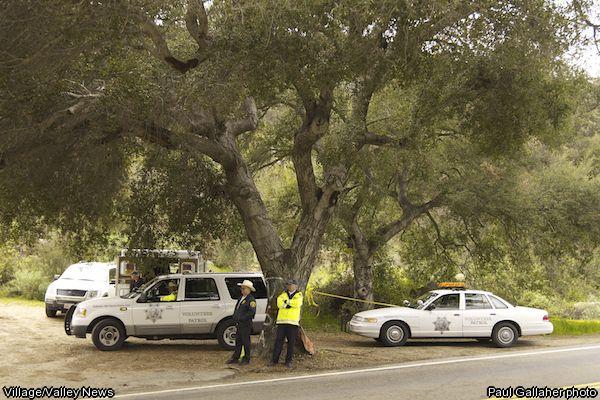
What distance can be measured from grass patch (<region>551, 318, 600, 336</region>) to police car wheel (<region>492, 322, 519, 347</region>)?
462cm

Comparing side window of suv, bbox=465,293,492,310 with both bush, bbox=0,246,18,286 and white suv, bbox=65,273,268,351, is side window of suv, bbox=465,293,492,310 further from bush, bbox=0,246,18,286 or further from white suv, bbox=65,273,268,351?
bush, bbox=0,246,18,286

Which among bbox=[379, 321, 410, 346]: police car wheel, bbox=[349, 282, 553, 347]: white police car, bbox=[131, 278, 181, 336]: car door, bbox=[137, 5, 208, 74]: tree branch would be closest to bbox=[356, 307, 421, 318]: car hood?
bbox=[349, 282, 553, 347]: white police car

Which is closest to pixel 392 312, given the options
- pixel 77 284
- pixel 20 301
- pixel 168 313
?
pixel 168 313

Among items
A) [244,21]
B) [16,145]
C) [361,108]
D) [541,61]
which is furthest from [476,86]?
[16,145]

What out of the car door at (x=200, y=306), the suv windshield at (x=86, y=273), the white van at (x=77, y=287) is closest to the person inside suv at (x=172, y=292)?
the car door at (x=200, y=306)

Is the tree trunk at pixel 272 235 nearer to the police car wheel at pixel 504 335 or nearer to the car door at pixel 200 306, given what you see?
the car door at pixel 200 306

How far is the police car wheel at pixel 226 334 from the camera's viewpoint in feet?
50.4

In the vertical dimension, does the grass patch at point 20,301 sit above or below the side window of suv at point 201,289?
below

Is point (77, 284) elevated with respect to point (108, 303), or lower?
elevated

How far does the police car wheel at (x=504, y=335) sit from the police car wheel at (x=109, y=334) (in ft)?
31.0

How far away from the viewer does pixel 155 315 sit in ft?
49.6

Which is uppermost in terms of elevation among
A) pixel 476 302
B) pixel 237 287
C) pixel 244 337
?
pixel 237 287

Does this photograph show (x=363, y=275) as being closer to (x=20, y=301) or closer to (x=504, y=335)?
(x=504, y=335)

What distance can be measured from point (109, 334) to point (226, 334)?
2783 millimetres
